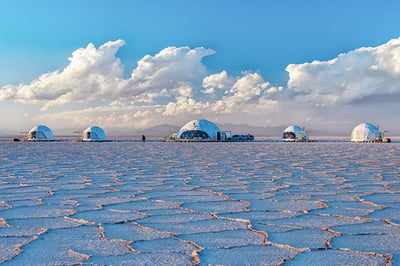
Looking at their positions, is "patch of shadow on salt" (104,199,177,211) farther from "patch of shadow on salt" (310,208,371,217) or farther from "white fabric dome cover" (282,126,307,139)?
"white fabric dome cover" (282,126,307,139)

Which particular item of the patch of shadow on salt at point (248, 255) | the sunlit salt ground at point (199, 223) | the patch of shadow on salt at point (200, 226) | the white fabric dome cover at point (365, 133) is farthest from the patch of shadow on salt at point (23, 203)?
the white fabric dome cover at point (365, 133)

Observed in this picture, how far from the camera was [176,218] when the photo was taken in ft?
11.6

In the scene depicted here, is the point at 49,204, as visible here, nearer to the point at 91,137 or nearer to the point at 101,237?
the point at 101,237

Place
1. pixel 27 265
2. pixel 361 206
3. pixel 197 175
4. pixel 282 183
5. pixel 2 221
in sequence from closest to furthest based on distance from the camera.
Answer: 1. pixel 27 265
2. pixel 2 221
3. pixel 361 206
4. pixel 282 183
5. pixel 197 175

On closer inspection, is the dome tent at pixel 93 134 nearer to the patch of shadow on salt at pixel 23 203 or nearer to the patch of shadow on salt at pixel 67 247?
the patch of shadow on salt at pixel 23 203

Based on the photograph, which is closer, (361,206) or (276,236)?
(276,236)

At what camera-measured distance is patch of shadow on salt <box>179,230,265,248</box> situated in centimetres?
272

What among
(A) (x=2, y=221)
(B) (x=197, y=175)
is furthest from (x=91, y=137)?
(A) (x=2, y=221)

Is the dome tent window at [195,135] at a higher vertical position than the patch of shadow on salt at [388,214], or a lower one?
higher

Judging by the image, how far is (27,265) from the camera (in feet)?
7.52

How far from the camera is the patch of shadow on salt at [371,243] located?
8.52 feet

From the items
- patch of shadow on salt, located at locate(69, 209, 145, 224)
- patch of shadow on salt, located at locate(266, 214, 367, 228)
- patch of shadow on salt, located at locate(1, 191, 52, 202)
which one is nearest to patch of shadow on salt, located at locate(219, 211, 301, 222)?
patch of shadow on salt, located at locate(266, 214, 367, 228)

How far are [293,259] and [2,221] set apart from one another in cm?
220

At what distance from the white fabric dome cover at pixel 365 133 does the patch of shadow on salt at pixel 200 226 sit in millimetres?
48118
